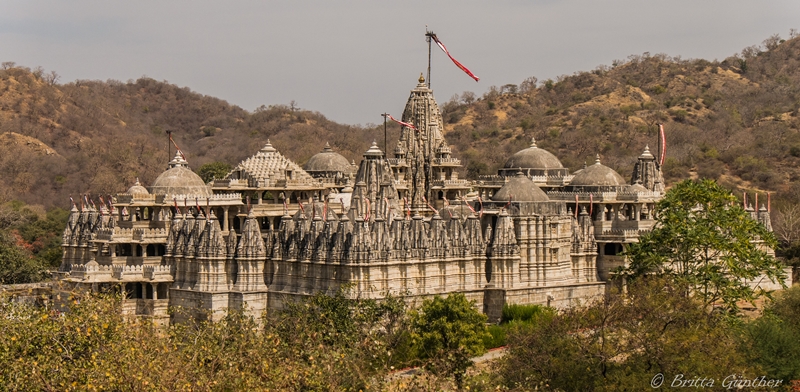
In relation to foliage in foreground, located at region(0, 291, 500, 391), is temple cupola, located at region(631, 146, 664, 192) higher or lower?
higher

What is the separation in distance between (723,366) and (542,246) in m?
16.6

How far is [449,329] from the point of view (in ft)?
159

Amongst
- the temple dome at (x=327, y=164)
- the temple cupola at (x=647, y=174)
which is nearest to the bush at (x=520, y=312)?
the temple cupola at (x=647, y=174)

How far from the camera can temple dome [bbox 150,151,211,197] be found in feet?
201

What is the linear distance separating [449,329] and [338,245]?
6.84 meters

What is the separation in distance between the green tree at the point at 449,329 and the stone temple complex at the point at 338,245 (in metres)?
3.96

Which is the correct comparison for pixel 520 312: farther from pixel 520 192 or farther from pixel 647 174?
pixel 647 174

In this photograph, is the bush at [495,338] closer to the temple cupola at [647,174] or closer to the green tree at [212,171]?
the temple cupola at [647,174]

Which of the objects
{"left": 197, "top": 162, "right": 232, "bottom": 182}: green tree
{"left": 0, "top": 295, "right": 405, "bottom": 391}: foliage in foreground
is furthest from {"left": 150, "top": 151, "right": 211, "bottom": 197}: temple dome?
{"left": 197, "top": 162, "right": 232, "bottom": 182}: green tree

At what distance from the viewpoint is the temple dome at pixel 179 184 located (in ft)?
201

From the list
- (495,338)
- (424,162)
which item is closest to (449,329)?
(495,338)

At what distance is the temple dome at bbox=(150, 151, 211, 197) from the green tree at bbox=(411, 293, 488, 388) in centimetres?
1553

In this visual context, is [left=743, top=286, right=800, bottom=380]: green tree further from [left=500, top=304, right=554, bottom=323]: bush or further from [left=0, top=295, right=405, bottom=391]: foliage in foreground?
[left=0, top=295, right=405, bottom=391]: foliage in foreground

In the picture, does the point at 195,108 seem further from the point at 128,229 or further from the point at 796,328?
the point at 796,328
